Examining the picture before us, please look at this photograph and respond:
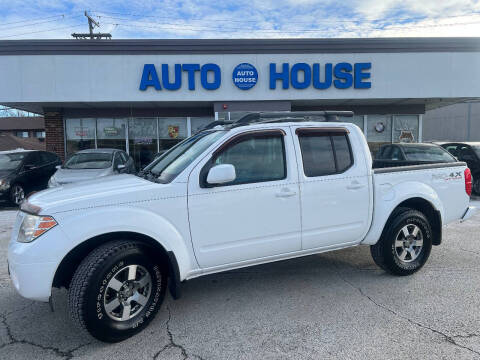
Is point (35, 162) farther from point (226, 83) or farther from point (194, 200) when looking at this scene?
point (194, 200)

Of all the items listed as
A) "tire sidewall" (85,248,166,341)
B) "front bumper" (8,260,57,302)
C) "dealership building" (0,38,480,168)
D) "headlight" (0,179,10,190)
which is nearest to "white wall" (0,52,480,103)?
"dealership building" (0,38,480,168)

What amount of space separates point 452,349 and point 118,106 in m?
13.2

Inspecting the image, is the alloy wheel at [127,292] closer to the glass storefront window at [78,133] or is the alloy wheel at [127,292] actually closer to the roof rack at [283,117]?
the roof rack at [283,117]

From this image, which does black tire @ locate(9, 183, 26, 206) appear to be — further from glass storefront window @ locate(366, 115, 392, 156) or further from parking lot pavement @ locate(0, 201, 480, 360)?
glass storefront window @ locate(366, 115, 392, 156)

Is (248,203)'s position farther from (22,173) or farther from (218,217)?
(22,173)

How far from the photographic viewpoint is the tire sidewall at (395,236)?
403cm

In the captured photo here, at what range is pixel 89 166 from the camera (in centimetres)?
877

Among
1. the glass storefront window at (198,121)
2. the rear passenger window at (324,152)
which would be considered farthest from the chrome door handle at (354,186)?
the glass storefront window at (198,121)

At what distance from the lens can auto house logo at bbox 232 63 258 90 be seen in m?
12.3

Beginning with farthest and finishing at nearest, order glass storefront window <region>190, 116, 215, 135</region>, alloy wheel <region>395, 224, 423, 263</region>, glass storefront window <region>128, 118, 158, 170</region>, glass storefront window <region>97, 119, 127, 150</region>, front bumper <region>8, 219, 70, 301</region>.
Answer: glass storefront window <region>190, 116, 215, 135</region>
glass storefront window <region>128, 118, 158, 170</region>
glass storefront window <region>97, 119, 127, 150</region>
alloy wheel <region>395, 224, 423, 263</region>
front bumper <region>8, 219, 70, 301</region>

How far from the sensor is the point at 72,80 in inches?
464

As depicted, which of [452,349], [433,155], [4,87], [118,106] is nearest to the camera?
[452,349]

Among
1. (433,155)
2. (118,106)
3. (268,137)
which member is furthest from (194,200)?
(118,106)

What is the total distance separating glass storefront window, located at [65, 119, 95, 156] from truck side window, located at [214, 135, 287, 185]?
476 inches
